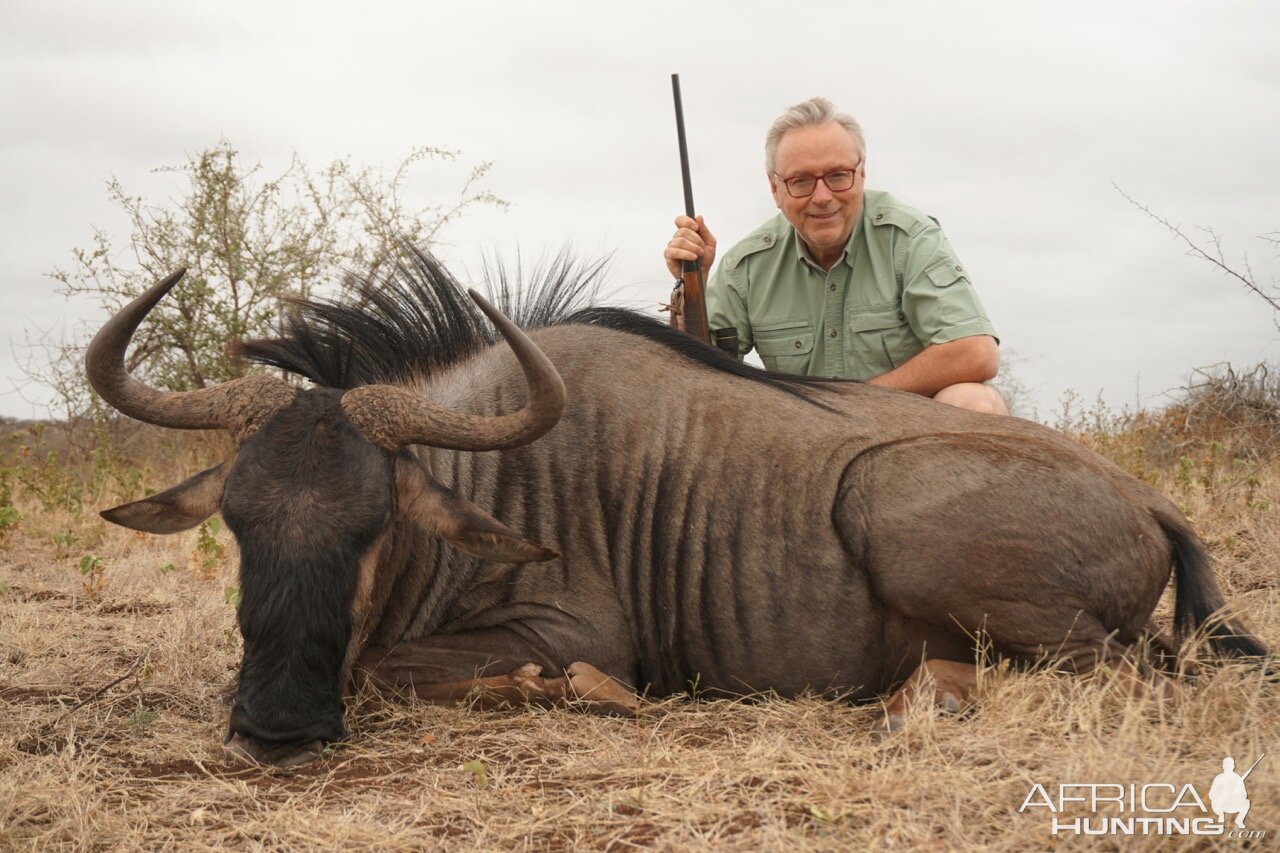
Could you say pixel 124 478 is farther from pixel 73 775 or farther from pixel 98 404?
pixel 73 775

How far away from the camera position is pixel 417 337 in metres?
5.03

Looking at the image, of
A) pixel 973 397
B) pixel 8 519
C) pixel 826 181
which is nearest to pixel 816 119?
pixel 826 181

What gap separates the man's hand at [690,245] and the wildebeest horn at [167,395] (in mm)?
3028

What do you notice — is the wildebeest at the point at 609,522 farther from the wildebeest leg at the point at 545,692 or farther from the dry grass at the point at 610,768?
the dry grass at the point at 610,768

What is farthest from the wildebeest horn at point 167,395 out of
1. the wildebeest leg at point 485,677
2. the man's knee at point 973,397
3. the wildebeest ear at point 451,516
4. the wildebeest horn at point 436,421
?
the man's knee at point 973,397

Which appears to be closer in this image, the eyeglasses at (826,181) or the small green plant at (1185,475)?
the eyeglasses at (826,181)

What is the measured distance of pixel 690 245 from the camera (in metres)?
6.77

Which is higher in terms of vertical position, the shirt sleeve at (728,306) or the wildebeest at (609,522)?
the shirt sleeve at (728,306)

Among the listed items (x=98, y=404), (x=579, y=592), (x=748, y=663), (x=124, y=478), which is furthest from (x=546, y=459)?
(x=98, y=404)

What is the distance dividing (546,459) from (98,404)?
33.0 feet

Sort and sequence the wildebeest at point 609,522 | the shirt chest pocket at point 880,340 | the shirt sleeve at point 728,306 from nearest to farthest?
the wildebeest at point 609,522 → the shirt chest pocket at point 880,340 → the shirt sleeve at point 728,306

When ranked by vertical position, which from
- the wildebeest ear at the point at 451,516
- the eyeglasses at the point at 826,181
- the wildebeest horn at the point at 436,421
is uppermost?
the eyeglasses at the point at 826,181

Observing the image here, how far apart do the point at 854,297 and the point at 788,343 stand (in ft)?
1.57

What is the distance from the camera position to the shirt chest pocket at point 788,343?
6863 millimetres
